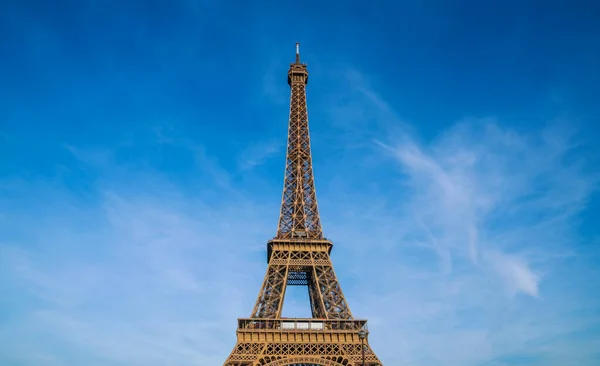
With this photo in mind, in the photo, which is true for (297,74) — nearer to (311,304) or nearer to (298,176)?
(298,176)

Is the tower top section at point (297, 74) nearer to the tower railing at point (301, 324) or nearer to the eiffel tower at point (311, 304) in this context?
the eiffel tower at point (311, 304)

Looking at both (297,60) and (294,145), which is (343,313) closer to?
(294,145)

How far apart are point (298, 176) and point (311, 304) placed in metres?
19.3

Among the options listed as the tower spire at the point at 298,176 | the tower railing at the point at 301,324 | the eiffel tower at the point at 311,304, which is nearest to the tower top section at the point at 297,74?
the tower spire at the point at 298,176

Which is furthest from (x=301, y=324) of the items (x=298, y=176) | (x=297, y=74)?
(x=297, y=74)

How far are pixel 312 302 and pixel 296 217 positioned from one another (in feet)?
42.5

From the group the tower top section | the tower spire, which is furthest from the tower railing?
the tower top section

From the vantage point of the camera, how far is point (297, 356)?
58875 mm

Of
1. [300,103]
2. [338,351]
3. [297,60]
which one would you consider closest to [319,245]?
[338,351]

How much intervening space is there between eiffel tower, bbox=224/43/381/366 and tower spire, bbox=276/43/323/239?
5.7 inches

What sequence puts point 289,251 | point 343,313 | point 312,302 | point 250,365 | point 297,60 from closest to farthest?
1. point 250,365
2. point 343,313
3. point 289,251
4. point 312,302
5. point 297,60

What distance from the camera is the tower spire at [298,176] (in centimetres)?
7094

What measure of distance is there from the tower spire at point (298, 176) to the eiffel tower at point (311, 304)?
144 millimetres

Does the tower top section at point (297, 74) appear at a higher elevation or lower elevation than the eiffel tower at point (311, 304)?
higher
